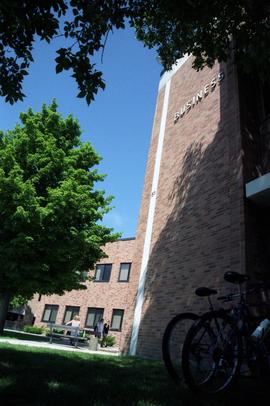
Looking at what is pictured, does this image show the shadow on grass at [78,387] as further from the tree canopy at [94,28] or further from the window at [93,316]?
the window at [93,316]

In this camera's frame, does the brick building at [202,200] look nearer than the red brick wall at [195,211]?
Yes

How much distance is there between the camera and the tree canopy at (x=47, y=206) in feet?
45.3

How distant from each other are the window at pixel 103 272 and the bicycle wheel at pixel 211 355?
27591 millimetres

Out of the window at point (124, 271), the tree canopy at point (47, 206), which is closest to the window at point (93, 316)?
the window at point (124, 271)

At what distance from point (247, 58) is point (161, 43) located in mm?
3235

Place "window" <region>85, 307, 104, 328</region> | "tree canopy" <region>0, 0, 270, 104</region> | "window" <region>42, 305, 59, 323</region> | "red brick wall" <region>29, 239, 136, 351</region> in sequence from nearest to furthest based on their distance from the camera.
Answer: "tree canopy" <region>0, 0, 270, 104</region> → "red brick wall" <region>29, 239, 136, 351</region> → "window" <region>85, 307, 104, 328</region> → "window" <region>42, 305, 59, 323</region>

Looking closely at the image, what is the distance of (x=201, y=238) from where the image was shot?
9.41m

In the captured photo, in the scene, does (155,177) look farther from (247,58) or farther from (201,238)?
(247,58)

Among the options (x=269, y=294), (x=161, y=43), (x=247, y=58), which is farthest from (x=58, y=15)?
(x=269, y=294)

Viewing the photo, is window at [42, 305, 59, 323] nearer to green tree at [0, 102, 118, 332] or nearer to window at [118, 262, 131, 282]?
window at [118, 262, 131, 282]

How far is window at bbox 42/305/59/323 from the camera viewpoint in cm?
3356

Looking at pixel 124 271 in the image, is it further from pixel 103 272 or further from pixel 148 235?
pixel 148 235

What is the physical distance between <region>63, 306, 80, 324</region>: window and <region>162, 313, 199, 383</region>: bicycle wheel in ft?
94.5

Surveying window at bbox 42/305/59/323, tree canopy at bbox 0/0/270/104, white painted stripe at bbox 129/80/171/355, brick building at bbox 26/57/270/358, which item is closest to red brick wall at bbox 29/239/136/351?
window at bbox 42/305/59/323
